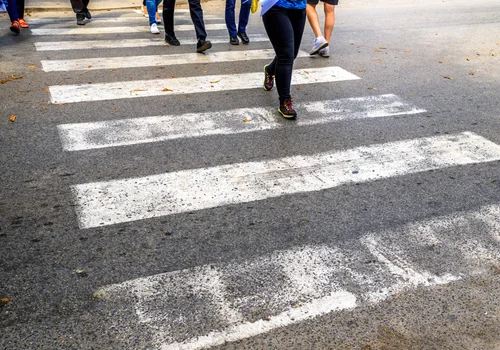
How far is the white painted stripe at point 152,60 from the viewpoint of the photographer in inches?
311

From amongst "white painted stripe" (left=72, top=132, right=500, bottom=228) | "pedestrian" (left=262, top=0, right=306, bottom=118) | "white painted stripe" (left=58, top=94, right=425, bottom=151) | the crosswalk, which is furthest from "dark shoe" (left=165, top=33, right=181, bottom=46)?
"white painted stripe" (left=72, top=132, right=500, bottom=228)

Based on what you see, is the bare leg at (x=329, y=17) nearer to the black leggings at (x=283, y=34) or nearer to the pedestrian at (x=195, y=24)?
the pedestrian at (x=195, y=24)

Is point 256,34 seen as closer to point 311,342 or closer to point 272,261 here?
point 272,261

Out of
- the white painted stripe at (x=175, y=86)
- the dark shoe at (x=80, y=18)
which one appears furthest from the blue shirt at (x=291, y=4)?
the dark shoe at (x=80, y=18)

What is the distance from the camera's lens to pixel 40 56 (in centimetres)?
833

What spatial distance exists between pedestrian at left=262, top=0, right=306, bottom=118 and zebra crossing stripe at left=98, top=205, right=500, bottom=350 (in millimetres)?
2534

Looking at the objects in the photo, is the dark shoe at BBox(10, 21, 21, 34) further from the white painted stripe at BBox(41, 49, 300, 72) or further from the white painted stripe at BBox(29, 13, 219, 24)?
the white painted stripe at BBox(41, 49, 300, 72)

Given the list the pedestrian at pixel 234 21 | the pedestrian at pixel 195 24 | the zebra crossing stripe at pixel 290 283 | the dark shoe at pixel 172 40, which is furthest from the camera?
the pedestrian at pixel 234 21

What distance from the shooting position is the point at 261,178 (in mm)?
4672

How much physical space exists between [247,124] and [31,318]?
3.35m

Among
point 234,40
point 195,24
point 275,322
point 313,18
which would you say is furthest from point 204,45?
point 275,322

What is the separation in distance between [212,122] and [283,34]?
44.9 inches

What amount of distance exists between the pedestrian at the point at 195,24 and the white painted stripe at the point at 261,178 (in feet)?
13.4

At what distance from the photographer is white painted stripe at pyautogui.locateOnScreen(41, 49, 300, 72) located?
25.9ft
